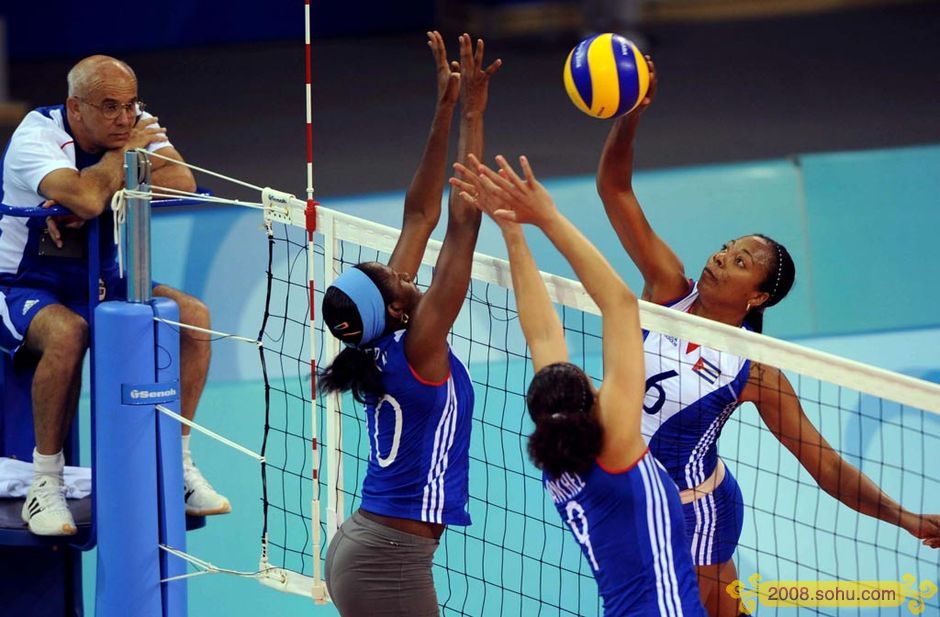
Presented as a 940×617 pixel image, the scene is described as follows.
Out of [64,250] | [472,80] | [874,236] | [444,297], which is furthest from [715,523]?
[874,236]

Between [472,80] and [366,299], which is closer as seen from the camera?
[366,299]

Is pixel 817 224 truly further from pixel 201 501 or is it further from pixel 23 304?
pixel 23 304

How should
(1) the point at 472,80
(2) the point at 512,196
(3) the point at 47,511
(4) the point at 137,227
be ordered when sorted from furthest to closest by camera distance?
1. (3) the point at 47,511
2. (4) the point at 137,227
3. (1) the point at 472,80
4. (2) the point at 512,196

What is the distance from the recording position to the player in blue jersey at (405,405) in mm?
4480

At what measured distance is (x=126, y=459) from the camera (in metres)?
5.01

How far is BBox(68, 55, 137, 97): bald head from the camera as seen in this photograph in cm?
531

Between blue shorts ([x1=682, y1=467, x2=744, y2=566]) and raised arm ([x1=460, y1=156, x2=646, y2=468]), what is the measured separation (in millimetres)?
1085

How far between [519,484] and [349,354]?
3241 millimetres

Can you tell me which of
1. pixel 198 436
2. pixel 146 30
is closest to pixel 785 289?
pixel 198 436

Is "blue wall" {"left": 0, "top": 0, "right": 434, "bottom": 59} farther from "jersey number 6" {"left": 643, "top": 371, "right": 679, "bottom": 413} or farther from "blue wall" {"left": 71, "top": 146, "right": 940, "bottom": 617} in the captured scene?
"jersey number 6" {"left": 643, "top": 371, "right": 679, "bottom": 413}

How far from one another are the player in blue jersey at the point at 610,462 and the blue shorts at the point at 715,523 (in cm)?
86

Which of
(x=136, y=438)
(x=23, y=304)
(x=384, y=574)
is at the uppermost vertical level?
(x=23, y=304)

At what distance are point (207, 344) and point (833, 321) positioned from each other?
5179 mm

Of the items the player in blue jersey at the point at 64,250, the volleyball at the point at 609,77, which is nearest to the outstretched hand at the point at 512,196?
the volleyball at the point at 609,77
